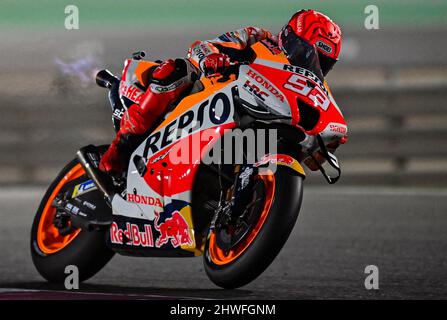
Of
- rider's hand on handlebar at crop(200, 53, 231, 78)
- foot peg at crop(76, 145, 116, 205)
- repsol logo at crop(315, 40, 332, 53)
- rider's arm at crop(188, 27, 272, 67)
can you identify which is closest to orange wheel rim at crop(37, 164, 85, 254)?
foot peg at crop(76, 145, 116, 205)

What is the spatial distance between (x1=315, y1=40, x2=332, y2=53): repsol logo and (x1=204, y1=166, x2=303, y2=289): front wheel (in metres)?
0.70

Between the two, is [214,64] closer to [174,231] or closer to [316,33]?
[316,33]

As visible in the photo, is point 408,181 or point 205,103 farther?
point 408,181

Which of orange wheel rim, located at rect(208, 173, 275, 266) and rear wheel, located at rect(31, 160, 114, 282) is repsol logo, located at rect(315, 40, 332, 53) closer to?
orange wheel rim, located at rect(208, 173, 275, 266)

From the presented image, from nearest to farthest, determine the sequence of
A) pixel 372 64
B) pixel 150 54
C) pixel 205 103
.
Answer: pixel 205 103
pixel 372 64
pixel 150 54

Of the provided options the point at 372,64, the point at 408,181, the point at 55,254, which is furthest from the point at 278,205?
the point at 372,64

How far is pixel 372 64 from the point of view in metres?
13.3

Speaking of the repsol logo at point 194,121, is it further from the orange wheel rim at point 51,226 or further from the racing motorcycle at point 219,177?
the orange wheel rim at point 51,226

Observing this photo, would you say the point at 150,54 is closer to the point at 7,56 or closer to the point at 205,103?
the point at 7,56

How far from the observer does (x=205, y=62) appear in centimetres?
596

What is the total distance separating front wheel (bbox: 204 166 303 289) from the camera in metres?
5.55

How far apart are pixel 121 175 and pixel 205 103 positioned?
0.88 meters

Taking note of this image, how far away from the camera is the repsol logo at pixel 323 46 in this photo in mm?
5934

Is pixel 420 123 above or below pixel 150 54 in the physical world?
below
